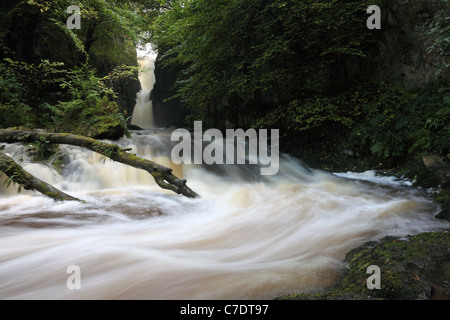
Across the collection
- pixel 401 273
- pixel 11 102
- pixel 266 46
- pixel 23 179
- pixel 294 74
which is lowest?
pixel 401 273

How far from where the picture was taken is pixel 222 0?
29.2ft

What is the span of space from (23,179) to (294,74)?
7.94m

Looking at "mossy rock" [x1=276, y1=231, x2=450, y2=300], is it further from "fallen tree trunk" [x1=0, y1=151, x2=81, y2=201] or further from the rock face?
the rock face

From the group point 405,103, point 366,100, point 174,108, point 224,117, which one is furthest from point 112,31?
point 405,103

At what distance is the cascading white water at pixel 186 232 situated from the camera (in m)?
2.06

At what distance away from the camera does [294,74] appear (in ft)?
28.3

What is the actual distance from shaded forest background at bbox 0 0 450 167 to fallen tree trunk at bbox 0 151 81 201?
3847mm

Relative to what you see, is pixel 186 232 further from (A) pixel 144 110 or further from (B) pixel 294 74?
(A) pixel 144 110

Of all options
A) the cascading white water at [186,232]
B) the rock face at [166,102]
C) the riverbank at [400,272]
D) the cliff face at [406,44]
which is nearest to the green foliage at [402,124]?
the cliff face at [406,44]

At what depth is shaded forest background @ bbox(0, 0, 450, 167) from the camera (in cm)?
698

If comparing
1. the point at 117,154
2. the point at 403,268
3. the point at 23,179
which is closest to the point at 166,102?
the point at 117,154

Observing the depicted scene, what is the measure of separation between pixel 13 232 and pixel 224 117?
8.49 meters

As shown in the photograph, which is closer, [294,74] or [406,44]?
[406,44]
